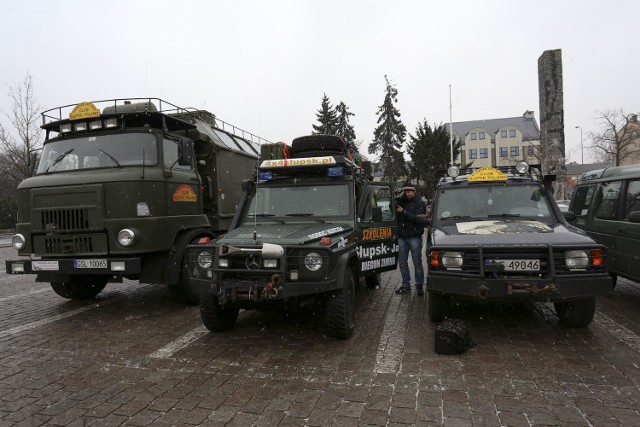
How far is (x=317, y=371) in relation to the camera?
404 centimetres

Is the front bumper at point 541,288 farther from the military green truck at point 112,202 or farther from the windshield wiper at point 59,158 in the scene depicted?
the windshield wiper at point 59,158

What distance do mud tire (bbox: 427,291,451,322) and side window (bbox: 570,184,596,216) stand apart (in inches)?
153

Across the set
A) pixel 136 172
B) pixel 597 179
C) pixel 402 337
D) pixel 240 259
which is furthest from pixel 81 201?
pixel 597 179

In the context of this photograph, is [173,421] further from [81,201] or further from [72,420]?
[81,201]

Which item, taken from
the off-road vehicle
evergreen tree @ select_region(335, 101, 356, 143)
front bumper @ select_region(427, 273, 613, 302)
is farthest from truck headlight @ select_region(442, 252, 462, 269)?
evergreen tree @ select_region(335, 101, 356, 143)

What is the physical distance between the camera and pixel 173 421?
3193 millimetres

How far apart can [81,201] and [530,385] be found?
6.00 m

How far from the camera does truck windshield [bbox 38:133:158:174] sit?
20.9 ft

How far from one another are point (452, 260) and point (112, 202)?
4.69 metres

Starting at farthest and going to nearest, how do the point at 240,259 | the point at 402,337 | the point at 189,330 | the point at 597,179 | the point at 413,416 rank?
the point at 597,179 → the point at 189,330 → the point at 402,337 → the point at 240,259 → the point at 413,416

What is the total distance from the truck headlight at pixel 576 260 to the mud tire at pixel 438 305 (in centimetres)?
141

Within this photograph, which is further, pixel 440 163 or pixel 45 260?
pixel 440 163

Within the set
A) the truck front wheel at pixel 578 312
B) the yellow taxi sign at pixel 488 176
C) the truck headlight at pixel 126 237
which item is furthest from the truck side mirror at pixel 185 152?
the truck front wheel at pixel 578 312

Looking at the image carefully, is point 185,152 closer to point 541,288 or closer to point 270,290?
point 270,290
